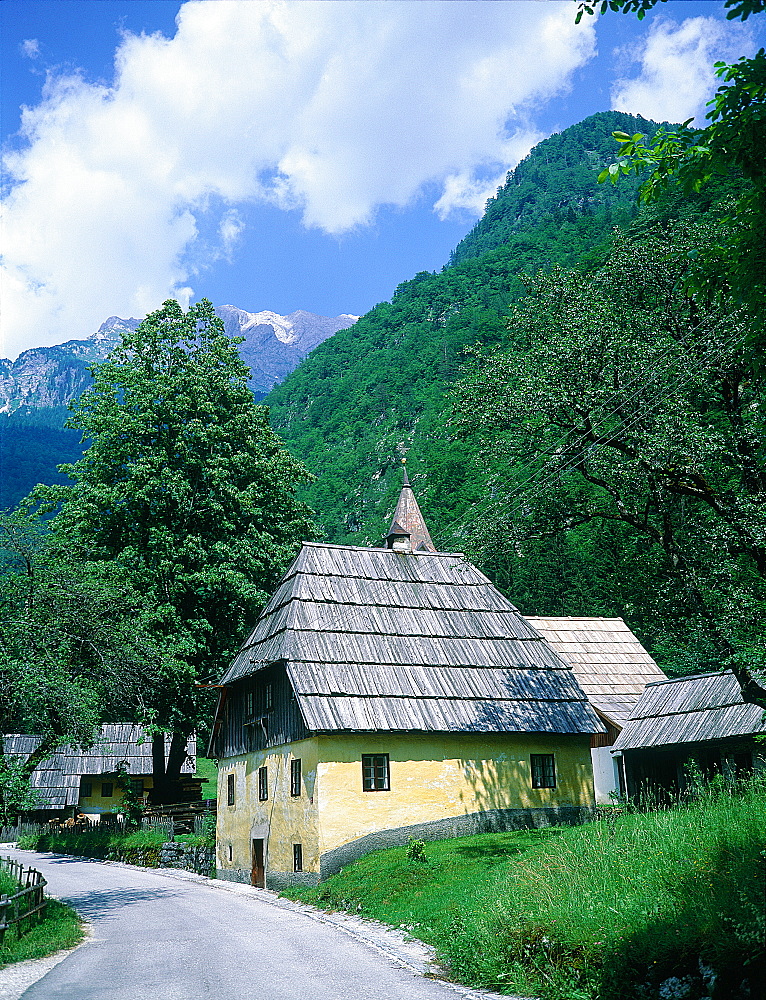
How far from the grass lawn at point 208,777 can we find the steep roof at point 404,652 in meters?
35.1

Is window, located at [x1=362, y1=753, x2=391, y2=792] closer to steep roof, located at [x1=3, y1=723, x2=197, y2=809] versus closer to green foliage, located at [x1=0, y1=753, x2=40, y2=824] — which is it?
green foliage, located at [x1=0, y1=753, x2=40, y2=824]

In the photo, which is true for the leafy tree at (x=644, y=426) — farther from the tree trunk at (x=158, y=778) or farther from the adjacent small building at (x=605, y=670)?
the tree trunk at (x=158, y=778)

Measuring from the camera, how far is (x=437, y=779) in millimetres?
25531

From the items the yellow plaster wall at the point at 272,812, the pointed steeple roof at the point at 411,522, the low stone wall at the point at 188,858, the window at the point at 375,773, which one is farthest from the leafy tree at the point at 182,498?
the window at the point at 375,773

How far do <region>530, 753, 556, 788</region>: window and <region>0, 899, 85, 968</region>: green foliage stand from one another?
1391 cm

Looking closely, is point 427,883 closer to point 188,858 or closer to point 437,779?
point 437,779

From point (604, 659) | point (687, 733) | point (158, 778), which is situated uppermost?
point (604, 659)

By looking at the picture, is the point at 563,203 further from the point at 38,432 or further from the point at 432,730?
the point at 432,730

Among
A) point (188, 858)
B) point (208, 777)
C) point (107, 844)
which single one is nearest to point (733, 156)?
point (188, 858)

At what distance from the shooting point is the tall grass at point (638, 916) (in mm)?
8500

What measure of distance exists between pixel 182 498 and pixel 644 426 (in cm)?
2033

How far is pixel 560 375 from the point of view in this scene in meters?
22.3

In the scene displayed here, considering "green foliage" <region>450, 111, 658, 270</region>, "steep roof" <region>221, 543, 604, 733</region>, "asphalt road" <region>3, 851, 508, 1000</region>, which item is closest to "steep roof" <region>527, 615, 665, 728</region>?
"steep roof" <region>221, 543, 604, 733</region>

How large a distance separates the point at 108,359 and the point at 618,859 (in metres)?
33.4
